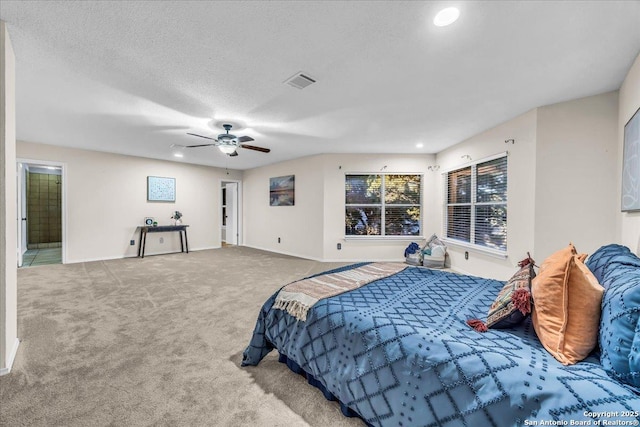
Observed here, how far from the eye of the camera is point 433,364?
1121 mm

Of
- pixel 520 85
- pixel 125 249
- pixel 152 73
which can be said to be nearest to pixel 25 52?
pixel 152 73

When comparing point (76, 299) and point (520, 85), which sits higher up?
point (520, 85)

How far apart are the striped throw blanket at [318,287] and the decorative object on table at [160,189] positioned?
5798 mm

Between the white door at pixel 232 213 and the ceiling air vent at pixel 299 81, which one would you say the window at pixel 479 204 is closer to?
the ceiling air vent at pixel 299 81

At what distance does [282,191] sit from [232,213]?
2.33 metres

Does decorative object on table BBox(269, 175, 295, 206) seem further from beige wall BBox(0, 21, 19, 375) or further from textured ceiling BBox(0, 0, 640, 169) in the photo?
beige wall BBox(0, 21, 19, 375)

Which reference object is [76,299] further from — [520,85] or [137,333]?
[520,85]

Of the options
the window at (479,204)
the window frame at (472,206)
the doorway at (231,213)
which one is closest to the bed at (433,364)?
the window frame at (472,206)

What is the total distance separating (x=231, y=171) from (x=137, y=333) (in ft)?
19.2

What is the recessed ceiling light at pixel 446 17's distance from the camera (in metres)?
1.60

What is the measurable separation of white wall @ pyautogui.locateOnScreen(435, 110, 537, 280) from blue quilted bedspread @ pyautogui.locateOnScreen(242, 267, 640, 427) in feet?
6.18

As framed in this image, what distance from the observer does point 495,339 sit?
1.27 metres

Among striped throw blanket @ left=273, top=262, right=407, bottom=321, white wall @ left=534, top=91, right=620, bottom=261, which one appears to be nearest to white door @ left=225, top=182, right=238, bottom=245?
striped throw blanket @ left=273, top=262, right=407, bottom=321

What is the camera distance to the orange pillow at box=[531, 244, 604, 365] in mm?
1099
